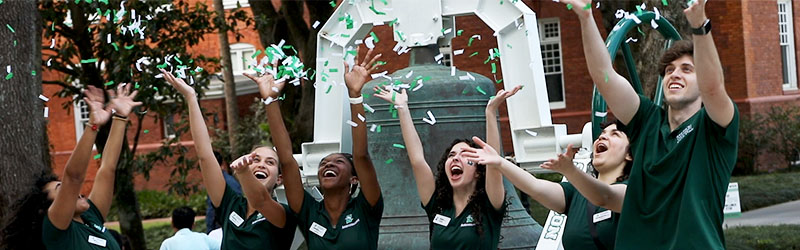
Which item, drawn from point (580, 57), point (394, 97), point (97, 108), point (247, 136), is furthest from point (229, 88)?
point (97, 108)

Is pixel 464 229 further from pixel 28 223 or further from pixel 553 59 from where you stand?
pixel 553 59

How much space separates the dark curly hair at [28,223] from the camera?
626cm

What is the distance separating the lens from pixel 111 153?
247 inches

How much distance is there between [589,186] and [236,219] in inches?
94.4

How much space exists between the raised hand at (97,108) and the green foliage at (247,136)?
15514mm

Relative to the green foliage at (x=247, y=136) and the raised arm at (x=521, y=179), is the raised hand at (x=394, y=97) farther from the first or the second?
the green foliage at (x=247, y=136)

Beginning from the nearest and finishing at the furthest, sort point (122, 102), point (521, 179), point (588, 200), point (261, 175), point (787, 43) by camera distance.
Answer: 1. point (521, 179)
2. point (588, 200)
3. point (122, 102)
4. point (261, 175)
5. point (787, 43)

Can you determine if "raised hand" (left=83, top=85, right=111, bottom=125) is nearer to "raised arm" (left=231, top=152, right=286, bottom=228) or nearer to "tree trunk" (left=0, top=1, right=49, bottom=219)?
"raised arm" (left=231, top=152, right=286, bottom=228)

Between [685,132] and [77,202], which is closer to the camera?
[685,132]

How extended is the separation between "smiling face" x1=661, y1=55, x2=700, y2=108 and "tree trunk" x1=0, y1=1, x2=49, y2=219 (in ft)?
20.6

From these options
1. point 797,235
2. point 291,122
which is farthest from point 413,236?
point 291,122

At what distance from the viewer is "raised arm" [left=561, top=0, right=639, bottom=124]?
4.75 meters

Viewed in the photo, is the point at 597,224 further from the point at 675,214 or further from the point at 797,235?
the point at 797,235

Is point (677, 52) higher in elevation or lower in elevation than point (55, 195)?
higher
